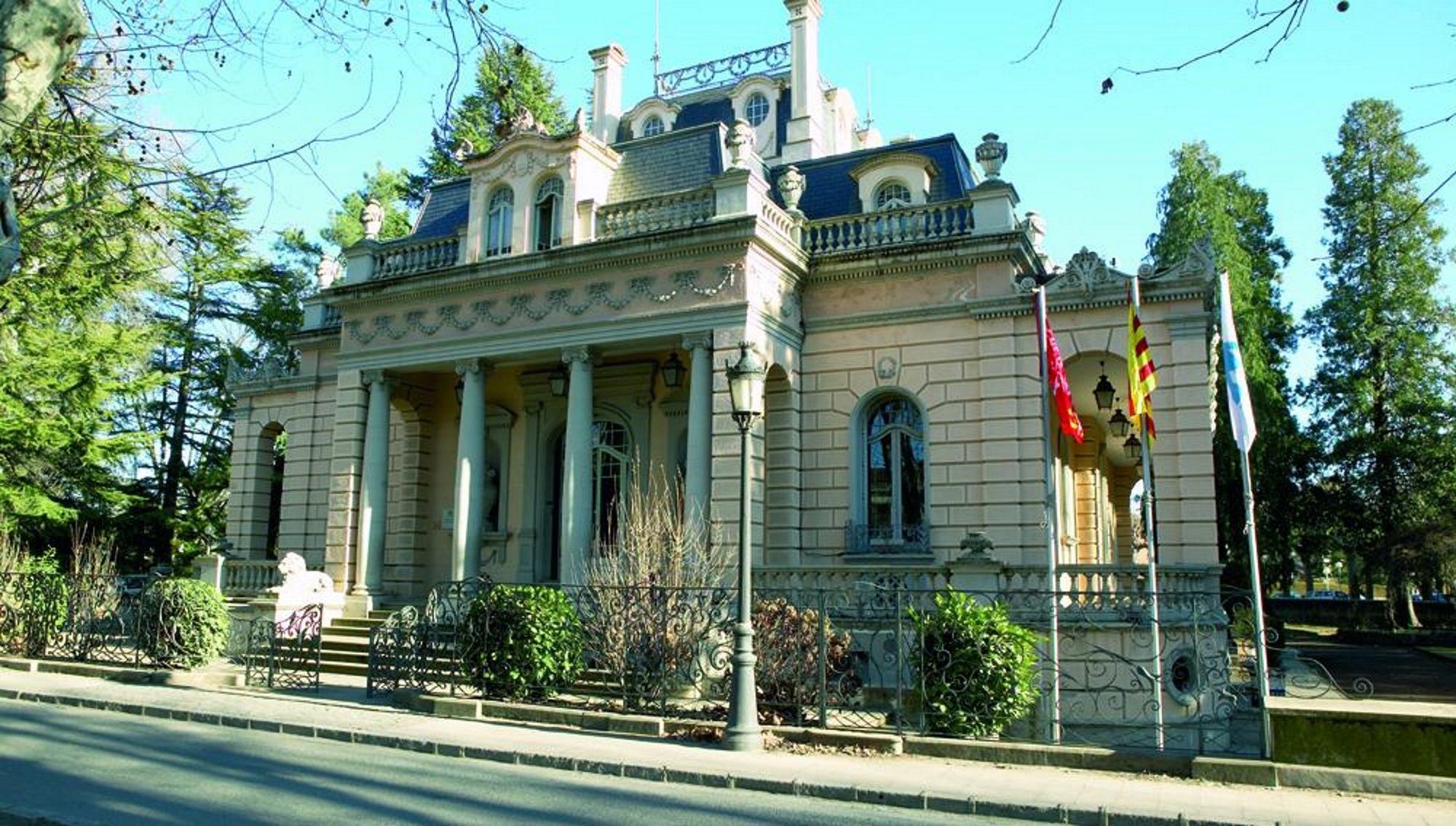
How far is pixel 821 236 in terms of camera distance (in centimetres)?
2062

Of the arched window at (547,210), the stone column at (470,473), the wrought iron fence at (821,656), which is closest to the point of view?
the wrought iron fence at (821,656)

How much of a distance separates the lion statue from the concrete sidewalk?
5968mm

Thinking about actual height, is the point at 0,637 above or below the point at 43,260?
below

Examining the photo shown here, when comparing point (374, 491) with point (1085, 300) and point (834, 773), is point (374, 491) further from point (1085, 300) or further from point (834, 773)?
point (1085, 300)

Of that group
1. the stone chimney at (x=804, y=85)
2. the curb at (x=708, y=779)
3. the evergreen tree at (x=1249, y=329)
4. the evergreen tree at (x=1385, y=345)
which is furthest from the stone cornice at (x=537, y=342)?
the evergreen tree at (x=1385, y=345)

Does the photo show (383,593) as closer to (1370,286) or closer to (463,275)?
(463,275)

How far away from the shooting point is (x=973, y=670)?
37.8 ft

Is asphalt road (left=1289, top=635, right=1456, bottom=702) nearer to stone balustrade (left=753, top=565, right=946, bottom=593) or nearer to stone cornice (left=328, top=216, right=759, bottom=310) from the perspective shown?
stone balustrade (left=753, top=565, right=946, bottom=593)

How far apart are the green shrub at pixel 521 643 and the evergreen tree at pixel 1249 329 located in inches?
954

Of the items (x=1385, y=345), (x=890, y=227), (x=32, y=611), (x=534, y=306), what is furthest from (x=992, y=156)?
(x=1385, y=345)

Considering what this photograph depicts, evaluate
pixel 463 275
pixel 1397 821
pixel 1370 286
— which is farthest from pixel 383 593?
pixel 1370 286

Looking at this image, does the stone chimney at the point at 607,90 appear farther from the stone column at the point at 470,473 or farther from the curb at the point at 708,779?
the curb at the point at 708,779

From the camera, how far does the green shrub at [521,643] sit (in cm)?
1412

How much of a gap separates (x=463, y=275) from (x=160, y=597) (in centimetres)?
820
